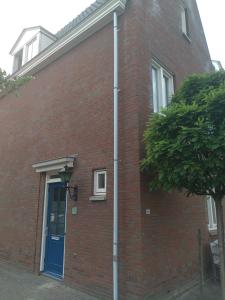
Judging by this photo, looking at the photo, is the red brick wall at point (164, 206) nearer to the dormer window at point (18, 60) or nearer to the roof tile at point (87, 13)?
the roof tile at point (87, 13)

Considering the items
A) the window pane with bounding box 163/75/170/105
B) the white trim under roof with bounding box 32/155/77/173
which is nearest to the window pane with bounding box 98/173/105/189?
the white trim under roof with bounding box 32/155/77/173

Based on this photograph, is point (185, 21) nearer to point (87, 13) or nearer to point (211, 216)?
point (87, 13)

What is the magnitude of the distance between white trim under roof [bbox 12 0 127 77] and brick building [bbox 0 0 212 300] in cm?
3

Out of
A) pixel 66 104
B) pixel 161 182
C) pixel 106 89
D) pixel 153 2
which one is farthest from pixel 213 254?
pixel 153 2

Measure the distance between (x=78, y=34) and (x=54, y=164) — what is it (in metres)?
3.84

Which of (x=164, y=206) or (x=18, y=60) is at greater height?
(x=18, y=60)

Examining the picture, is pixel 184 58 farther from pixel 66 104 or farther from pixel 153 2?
pixel 66 104

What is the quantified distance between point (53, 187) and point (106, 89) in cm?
326

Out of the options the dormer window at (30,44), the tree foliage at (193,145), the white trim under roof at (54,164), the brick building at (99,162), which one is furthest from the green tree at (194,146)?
the dormer window at (30,44)

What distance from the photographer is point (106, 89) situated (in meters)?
7.25

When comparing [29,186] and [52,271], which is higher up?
[29,186]

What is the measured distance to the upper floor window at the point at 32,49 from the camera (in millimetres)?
10706

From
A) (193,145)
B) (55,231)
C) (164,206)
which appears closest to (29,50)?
(55,231)

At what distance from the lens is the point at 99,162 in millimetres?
6863
